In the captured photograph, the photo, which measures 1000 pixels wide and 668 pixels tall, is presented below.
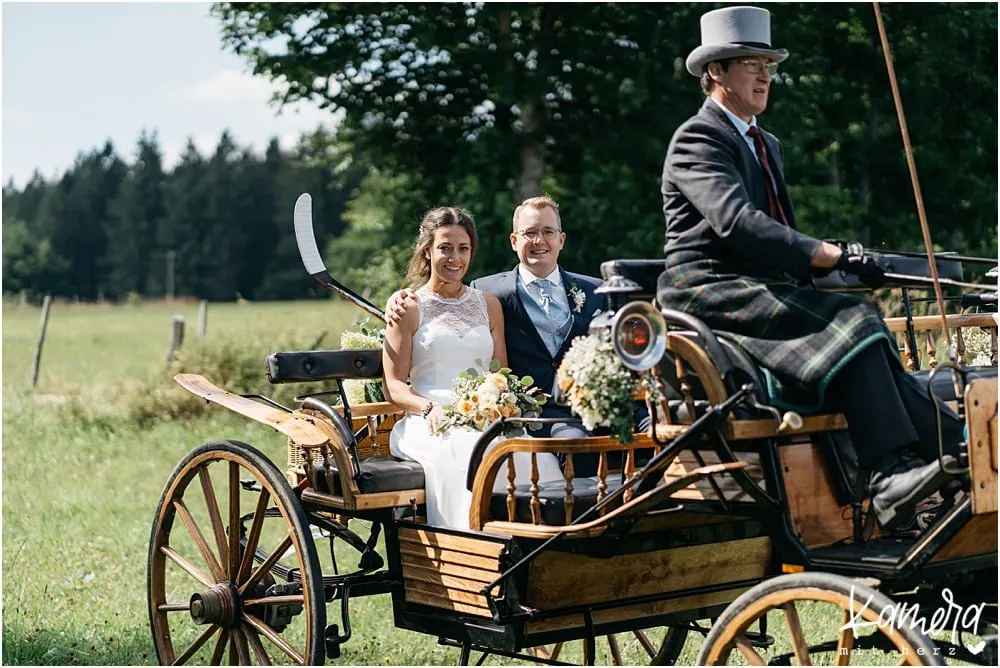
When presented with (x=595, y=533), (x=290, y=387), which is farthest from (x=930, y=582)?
(x=290, y=387)

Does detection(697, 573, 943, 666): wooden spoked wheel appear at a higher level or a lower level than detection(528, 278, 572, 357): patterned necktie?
lower

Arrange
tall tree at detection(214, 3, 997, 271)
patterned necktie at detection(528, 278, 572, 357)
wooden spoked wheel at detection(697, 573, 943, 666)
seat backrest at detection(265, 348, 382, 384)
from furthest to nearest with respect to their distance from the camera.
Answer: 1. tall tree at detection(214, 3, 997, 271)
2. patterned necktie at detection(528, 278, 572, 357)
3. seat backrest at detection(265, 348, 382, 384)
4. wooden spoked wheel at detection(697, 573, 943, 666)

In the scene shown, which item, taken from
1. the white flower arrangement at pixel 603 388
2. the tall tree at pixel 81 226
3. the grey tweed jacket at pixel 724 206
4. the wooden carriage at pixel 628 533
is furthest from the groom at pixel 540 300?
the tall tree at pixel 81 226

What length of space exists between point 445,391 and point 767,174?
5.61 ft

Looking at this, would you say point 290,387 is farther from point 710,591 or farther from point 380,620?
point 710,591

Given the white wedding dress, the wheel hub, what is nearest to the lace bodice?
the white wedding dress

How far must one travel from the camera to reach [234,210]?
255 ft

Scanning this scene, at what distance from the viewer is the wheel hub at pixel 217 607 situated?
5.46 meters

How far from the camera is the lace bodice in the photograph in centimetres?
551

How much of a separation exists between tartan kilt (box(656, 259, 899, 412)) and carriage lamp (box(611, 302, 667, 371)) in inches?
12.6

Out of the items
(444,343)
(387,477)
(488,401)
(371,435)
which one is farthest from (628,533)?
(371,435)

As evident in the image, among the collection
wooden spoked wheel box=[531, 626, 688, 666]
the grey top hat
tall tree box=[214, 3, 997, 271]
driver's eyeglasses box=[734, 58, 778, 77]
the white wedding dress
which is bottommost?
wooden spoked wheel box=[531, 626, 688, 666]

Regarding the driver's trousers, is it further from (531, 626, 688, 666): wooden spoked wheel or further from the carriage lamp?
(531, 626, 688, 666): wooden spoked wheel

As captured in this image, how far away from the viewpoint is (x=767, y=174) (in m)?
4.39
